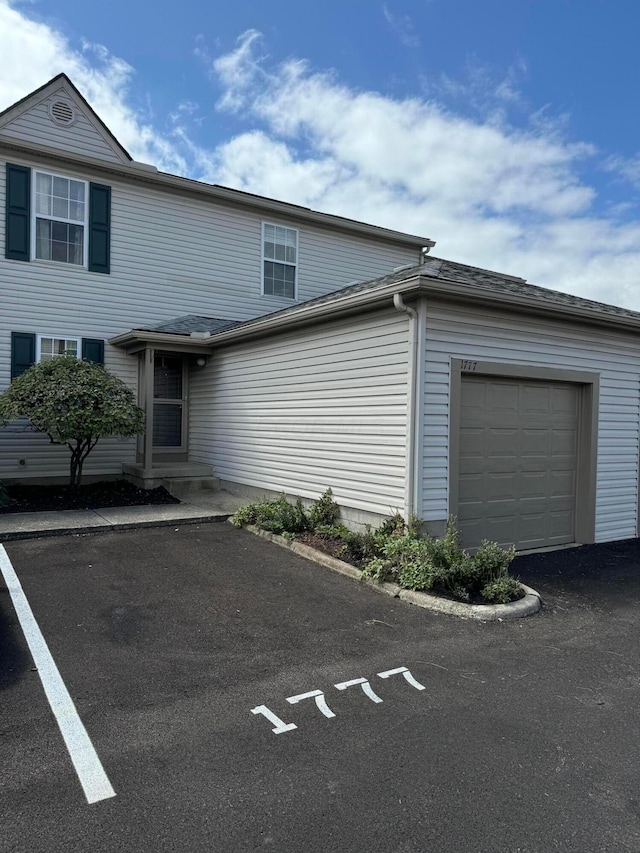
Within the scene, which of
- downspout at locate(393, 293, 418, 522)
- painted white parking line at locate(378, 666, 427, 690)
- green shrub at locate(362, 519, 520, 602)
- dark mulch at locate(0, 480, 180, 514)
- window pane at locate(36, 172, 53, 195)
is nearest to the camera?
painted white parking line at locate(378, 666, 427, 690)

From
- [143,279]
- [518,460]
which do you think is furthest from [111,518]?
[518,460]

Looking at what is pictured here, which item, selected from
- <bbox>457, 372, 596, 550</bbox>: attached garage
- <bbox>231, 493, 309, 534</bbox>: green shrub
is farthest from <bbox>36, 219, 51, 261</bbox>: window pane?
<bbox>457, 372, 596, 550</bbox>: attached garage

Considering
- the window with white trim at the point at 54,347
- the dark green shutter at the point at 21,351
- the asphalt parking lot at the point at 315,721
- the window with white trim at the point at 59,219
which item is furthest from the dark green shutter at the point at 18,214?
the asphalt parking lot at the point at 315,721

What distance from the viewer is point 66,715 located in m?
3.34

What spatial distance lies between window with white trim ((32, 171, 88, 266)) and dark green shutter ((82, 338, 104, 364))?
158 centimetres

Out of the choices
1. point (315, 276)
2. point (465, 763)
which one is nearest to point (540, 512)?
point (465, 763)

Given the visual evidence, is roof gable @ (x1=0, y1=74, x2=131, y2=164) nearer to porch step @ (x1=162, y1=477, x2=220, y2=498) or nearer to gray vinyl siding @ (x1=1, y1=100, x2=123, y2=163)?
gray vinyl siding @ (x1=1, y1=100, x2=123, y2=163)

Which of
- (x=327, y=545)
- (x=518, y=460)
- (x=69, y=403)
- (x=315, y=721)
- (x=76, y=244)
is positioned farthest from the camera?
(x=76, y=244)

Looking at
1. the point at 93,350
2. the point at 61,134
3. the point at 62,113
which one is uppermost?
the point at 62,113

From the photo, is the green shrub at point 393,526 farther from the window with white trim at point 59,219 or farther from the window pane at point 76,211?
the window pane at point 76,211

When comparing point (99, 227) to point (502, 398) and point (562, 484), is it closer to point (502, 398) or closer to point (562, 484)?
point (502, 398)

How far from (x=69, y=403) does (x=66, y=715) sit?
269 inches

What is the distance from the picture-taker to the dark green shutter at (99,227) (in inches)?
448

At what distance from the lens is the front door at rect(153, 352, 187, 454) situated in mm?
12266
